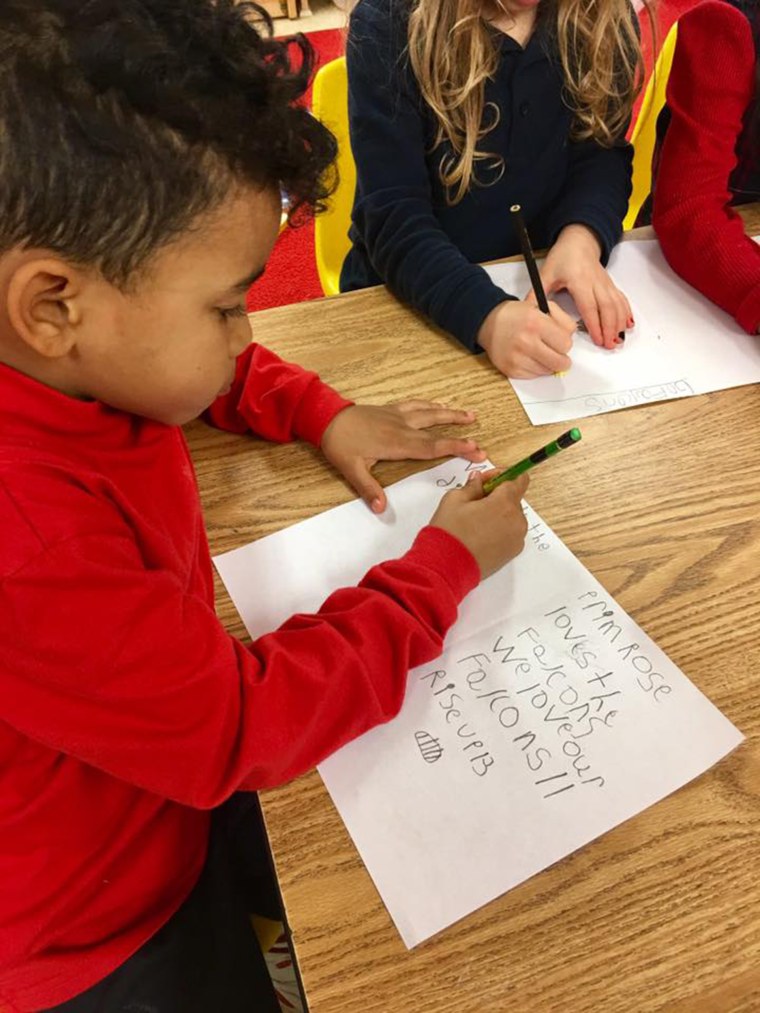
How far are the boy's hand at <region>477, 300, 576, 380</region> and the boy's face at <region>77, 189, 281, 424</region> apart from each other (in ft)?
1.12

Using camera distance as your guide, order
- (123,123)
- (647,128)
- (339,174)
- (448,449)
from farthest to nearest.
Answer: (647,128) < (339,174) < (448,449) < (123,123)

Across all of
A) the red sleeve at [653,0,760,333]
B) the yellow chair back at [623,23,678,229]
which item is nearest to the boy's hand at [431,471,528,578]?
the red sleeve at [653,0,760,333]

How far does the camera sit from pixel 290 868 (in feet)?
1.53

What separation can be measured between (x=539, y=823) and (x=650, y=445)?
1.25 feet

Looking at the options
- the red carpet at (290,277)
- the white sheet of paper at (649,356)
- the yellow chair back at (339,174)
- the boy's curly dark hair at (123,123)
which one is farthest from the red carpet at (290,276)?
the boy's curly dark hair at (123,123)

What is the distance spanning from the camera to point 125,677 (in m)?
0.46

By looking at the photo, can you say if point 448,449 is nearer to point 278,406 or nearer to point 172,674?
point 278,406

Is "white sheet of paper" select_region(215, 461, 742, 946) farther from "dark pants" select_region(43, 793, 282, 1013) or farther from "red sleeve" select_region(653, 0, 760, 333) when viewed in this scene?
"red sleeve" select_region(653, 0, 760, 333)

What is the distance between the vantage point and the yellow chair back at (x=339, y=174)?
1074 millimetres

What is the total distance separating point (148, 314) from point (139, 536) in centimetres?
15

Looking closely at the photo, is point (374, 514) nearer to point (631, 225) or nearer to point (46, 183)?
point (46, 183)

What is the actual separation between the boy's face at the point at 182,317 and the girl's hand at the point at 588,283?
45 cm

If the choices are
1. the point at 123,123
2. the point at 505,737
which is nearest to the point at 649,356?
the point at 505,737

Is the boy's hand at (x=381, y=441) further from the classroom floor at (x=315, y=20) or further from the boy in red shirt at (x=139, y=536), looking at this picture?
the classroom floor at (x=315, y=20)
